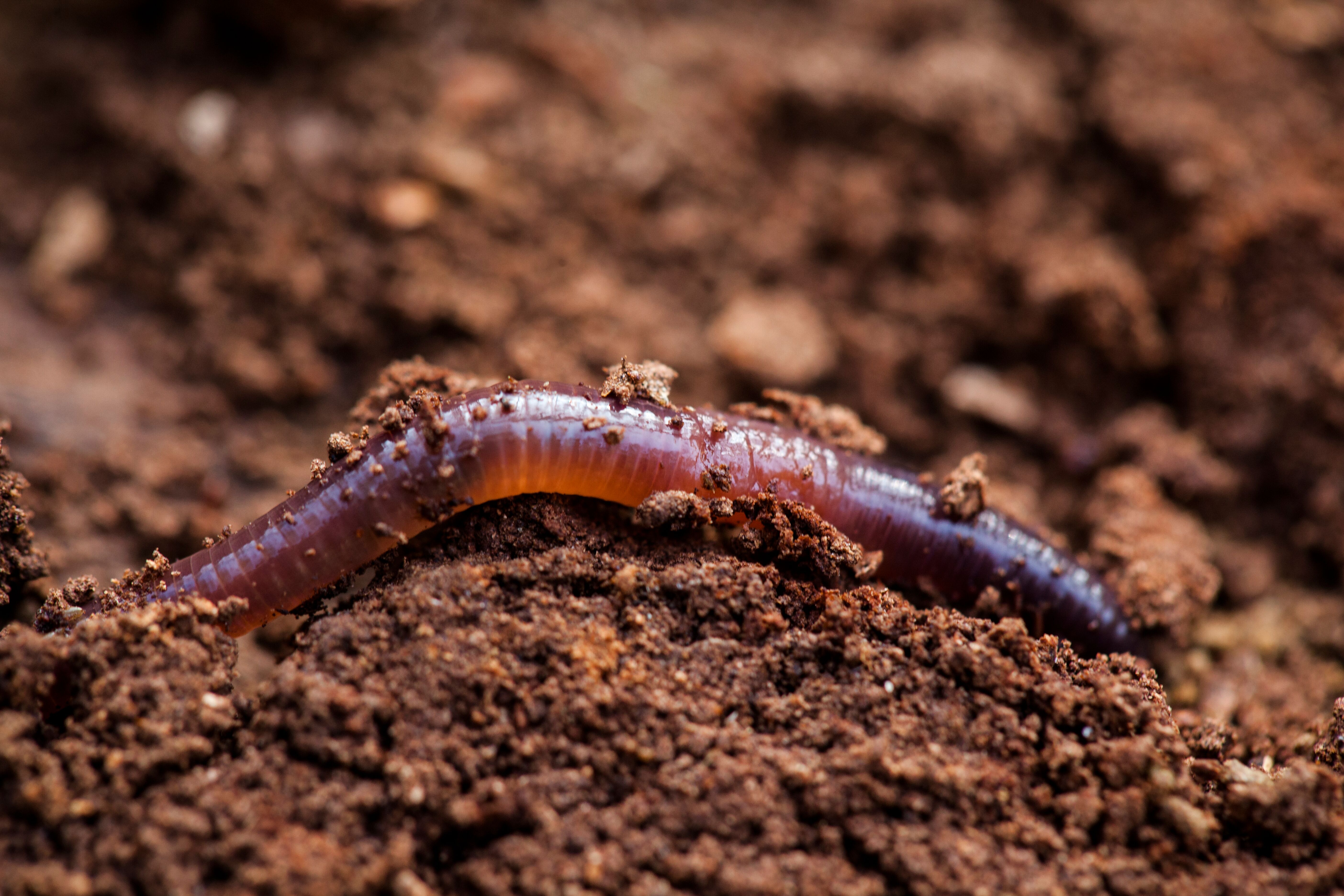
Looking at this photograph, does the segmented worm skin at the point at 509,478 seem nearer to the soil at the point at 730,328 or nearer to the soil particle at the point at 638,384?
the soil particle at the point at 638,384

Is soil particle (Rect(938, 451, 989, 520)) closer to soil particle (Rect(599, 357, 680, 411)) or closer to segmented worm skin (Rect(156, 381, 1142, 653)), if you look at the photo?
segmented worm skin (Rect(156, 381, 1142, 653))

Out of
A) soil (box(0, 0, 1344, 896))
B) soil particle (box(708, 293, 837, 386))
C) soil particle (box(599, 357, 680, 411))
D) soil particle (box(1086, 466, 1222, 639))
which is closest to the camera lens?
soil (box(0, 0, 1344, 896))

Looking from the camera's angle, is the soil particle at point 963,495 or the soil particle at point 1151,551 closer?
the soil particle at point 963,495

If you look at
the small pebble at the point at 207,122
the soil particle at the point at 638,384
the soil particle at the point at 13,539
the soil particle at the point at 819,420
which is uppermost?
the small pebble at the point at 207,122

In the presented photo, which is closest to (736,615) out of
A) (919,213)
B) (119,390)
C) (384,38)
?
(919,213)

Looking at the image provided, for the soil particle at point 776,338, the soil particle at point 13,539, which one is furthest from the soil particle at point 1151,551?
the soil particle at point 13,539

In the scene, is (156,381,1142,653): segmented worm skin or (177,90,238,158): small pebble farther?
(177,90,238,158): small pebble

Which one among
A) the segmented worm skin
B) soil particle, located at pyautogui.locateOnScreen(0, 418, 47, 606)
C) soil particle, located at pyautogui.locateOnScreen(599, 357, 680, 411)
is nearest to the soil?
soil particle, located at pyautogui.locateOnScreen(0, 418, 47, 606)
